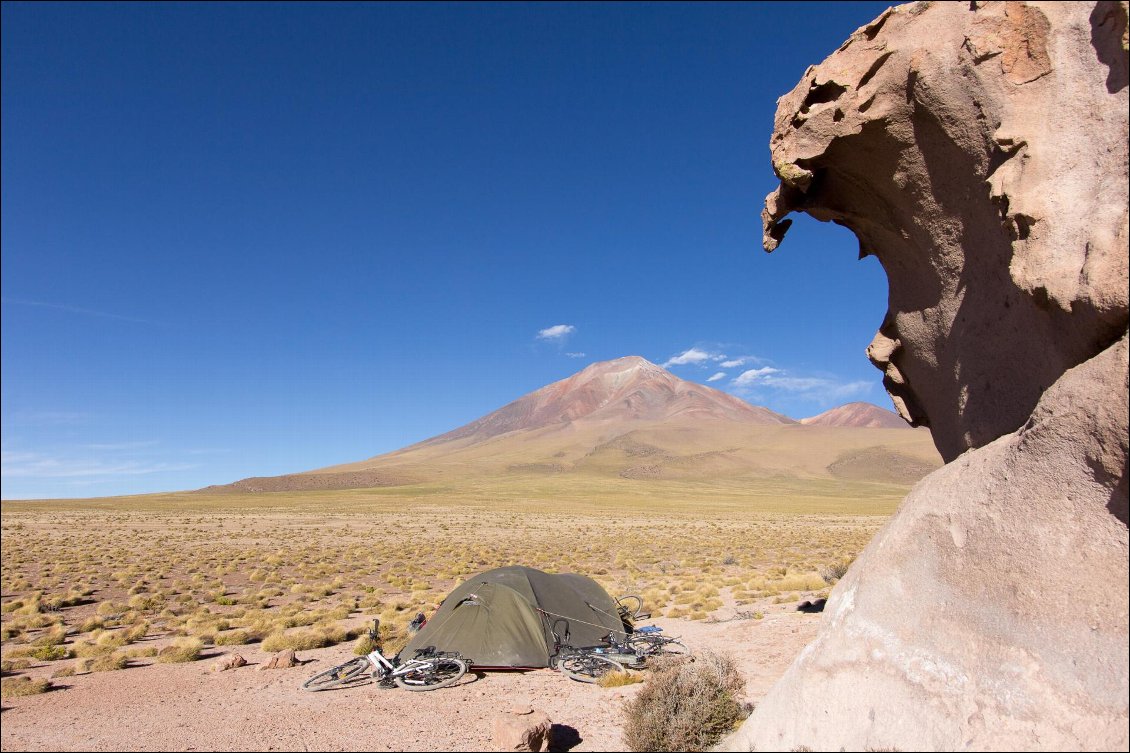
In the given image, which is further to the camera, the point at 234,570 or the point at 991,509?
the point at 234,570

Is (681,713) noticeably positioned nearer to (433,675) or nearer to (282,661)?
(433,675)

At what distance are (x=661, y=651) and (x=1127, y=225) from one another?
9129 mm

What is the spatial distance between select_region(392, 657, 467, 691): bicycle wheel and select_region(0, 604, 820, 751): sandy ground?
0.43 ft

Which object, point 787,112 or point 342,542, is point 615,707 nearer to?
point 787,112

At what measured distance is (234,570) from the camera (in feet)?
86.8

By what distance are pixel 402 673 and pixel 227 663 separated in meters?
3.59

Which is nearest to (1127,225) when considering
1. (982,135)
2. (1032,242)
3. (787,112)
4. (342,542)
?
(1032,242)

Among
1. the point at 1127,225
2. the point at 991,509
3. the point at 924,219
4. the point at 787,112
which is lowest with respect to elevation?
the point at 991,509

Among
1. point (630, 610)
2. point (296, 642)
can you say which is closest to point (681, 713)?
point (296, 642)

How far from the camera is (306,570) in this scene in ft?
84.2

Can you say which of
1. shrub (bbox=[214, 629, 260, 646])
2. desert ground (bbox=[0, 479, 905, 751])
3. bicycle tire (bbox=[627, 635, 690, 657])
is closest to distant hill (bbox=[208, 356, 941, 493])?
desert ground (bbox=[0, 479, 905, 751])

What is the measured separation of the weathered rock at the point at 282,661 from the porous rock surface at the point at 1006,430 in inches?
329

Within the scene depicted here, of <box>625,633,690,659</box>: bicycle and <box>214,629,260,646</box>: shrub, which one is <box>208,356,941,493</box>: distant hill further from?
<box>625,633,690,659</box>: bicycle

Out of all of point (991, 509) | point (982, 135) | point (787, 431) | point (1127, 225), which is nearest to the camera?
point (1127, 225)
